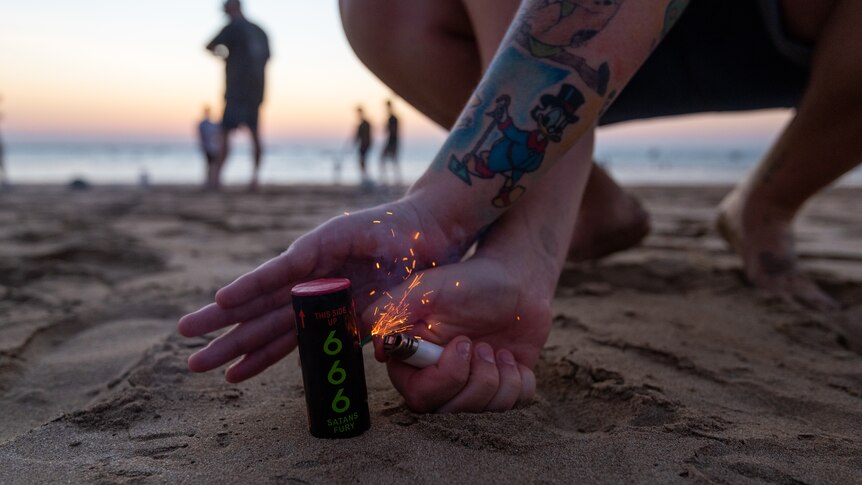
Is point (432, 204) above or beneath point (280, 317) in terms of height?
above

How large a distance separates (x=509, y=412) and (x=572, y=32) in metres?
0.75

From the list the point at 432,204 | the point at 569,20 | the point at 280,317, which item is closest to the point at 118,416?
the point at 280,317

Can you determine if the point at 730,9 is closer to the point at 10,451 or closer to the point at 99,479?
the point at 99,479

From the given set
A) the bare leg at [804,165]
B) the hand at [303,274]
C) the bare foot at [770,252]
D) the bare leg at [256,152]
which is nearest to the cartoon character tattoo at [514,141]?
the hand at [303,274]

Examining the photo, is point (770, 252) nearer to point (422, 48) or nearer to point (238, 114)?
point (422, 48)

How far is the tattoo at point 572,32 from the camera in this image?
3.80ft

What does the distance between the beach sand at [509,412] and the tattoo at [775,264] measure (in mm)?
115

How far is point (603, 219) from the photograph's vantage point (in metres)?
2.23

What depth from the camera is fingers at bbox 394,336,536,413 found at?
1049 millimetres

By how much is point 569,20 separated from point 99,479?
1150mm

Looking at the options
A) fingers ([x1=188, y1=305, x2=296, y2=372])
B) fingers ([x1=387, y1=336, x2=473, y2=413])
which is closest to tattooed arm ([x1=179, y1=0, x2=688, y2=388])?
fingers ([x1=188, y1=305, x2=296, y2=372])

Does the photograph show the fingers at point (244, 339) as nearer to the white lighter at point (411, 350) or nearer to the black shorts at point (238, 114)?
the white lighter at point (411, 350)

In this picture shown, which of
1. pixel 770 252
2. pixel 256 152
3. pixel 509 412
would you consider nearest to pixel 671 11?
pixel 509 412

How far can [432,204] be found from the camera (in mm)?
1202
